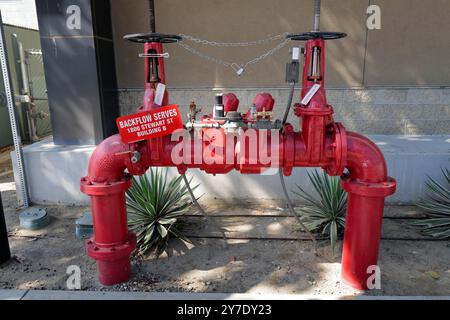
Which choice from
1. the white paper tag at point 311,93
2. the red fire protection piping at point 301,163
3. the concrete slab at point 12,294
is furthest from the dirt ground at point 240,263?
the white paper tag at point 311,93

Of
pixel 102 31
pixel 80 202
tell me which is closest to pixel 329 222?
pixel 80 202

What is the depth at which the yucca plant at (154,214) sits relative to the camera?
11.2 feet

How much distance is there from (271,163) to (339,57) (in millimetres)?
3018

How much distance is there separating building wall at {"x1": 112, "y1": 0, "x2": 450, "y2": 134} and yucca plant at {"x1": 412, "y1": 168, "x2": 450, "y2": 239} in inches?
53.5

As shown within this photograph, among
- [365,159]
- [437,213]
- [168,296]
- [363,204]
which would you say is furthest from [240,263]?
[437,213]

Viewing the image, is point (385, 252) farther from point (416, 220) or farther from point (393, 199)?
point (393, 199)

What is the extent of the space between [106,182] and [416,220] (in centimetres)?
316

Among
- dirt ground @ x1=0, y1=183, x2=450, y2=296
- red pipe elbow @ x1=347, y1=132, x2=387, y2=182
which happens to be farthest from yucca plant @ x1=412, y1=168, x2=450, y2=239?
red pipe elbow @ x1=347, y1=132, x2=387, y2=182

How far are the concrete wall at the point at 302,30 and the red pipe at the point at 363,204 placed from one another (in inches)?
108

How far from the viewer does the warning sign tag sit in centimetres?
248

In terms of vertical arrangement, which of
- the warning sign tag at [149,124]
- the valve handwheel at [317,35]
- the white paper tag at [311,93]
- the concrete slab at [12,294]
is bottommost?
the concrete slab at [12,294]

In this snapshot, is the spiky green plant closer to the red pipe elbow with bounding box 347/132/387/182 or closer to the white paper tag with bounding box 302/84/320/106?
the red pipe elbow with bounding box 347/132/387/182

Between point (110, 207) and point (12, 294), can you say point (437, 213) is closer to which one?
point (110, 207)

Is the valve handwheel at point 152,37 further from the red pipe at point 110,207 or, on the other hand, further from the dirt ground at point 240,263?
the dirt ground at point 240,263
